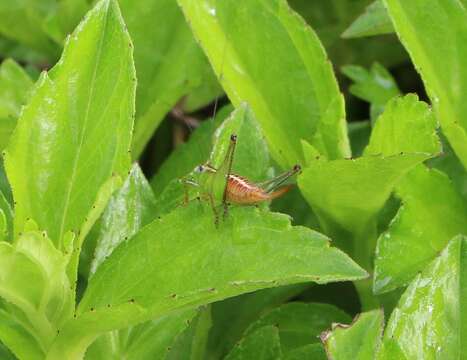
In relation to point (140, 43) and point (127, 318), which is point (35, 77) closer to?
point (140, 43)

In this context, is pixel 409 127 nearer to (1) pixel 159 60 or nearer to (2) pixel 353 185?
(2) pixel 353 185

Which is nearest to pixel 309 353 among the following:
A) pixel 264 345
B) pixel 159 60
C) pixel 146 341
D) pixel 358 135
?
pixel 264 345

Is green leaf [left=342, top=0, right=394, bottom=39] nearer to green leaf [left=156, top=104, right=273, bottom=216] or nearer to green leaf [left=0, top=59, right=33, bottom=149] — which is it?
green leaf [left=156, top=104, right=273, bottom=216]

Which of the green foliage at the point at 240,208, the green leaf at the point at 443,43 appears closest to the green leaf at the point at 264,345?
the green foliage at the point at 240,208

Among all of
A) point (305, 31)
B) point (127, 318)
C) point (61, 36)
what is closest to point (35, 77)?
point (61, 36)

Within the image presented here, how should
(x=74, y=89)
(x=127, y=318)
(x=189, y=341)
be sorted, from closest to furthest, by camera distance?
(x=127, y=318) → (x=74, y=89) → (x=189, y=341)

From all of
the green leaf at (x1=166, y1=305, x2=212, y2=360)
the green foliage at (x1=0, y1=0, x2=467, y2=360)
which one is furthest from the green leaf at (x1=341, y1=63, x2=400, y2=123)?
the green leaf at (x1=166, y1=305, x2=212, y2=360)

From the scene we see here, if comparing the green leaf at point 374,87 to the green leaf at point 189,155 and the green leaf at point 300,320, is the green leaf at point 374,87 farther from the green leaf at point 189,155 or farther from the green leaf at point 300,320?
the green leaf at point 300,320
